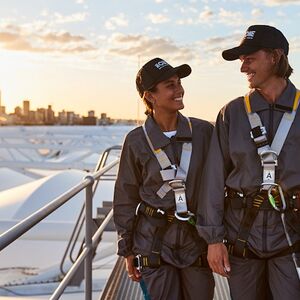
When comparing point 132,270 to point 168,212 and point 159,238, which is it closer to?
point 159,238

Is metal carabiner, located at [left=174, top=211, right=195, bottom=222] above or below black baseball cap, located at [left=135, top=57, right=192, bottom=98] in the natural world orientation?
below

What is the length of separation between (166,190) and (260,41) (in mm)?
831

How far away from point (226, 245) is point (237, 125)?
56 cm

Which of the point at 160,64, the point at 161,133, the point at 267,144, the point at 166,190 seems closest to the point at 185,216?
the point at 166,190

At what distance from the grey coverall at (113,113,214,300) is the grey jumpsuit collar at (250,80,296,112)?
0.38 metres

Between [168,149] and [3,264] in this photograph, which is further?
[3,264]

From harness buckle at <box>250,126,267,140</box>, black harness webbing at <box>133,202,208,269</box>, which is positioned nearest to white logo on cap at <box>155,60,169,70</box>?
harness buckle at <box>250,126,267,140</box>

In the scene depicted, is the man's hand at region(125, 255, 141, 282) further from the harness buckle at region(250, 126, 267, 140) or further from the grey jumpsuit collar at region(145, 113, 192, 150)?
the harness buckle at region(250, 126, 267, 140)

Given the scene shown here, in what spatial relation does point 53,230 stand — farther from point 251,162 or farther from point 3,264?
point 251,162

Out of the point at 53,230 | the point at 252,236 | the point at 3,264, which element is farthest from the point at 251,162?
the point at 3,264

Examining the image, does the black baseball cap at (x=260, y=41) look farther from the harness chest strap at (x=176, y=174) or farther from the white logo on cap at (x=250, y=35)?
the harness chest strap at (x=176, y=174)

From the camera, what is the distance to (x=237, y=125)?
2.21 m

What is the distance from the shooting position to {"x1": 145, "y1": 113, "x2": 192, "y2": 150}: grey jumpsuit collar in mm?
2402

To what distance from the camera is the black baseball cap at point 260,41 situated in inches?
84.7
